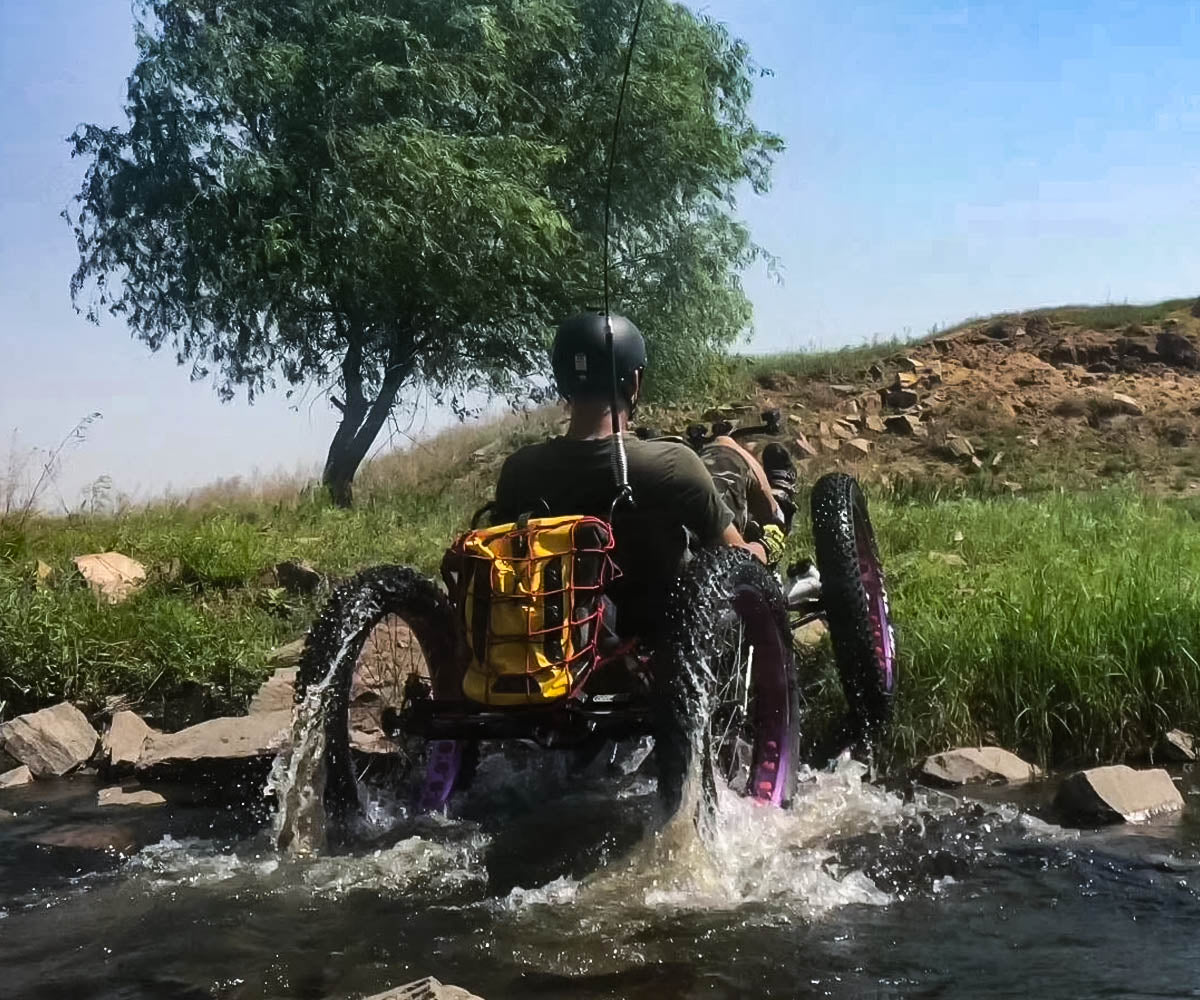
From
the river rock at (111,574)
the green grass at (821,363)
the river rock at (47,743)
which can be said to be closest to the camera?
the river rock at (47,743)

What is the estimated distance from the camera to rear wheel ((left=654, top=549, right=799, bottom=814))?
3939 millimetres

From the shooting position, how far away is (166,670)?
285 inches

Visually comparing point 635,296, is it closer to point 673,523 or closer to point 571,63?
point 571,63

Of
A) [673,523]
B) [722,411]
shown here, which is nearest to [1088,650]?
[673,523]

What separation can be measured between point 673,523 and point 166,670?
3933mm

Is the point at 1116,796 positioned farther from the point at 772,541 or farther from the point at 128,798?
the point at 128,798

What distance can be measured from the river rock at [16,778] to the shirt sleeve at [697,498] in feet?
12.6

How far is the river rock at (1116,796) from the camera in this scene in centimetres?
473

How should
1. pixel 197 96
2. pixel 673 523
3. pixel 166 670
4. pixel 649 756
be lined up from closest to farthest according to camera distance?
pixel 673 523 → pixel 649 756 → pixel 166 670 → pixel 197 96

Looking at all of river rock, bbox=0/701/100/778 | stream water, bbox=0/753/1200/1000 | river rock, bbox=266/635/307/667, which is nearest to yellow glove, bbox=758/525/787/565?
stream water, bbox=0/753/1200/1000

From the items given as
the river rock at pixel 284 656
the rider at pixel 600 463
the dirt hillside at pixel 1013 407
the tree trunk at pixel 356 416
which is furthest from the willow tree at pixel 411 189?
the rider at pixel 600 463

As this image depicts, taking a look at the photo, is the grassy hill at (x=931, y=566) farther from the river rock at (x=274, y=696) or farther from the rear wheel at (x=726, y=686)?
the rear wheel at (x=726, y=686)

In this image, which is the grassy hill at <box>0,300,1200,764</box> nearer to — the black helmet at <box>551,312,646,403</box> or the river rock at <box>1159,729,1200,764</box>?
the river rock at <box>1159,729,1200,764</box>

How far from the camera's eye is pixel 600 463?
461 cm
